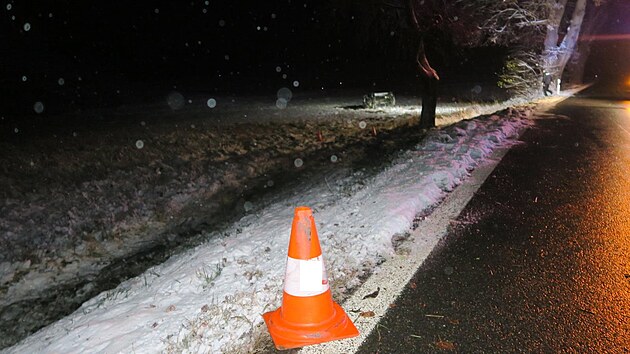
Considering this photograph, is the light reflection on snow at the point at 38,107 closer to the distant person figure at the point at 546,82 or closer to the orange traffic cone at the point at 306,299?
the orange traffic cone at the point at 306,299

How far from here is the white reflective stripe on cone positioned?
329 centimetres

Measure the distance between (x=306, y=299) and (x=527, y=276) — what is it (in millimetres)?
1915

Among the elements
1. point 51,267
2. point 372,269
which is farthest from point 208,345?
point 51,267

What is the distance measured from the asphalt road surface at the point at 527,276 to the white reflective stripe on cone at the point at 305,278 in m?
0.49

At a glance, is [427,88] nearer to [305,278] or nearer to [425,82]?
[425,82]

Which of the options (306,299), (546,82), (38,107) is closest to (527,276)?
(306,299)

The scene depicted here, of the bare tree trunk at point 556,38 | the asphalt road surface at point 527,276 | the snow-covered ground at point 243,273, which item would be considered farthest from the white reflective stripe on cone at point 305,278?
the bare tree trunk at point 556,38

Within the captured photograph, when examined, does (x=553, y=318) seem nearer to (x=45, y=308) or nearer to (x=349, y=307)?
(x=349, y=307)

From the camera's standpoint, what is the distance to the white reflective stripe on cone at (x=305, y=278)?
329 cm

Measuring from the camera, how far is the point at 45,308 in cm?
481

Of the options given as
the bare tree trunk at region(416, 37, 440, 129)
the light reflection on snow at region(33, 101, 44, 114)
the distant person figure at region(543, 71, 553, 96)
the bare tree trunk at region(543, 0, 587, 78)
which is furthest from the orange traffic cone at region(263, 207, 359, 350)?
the distant person figure at region(543, 71, 553, 96)

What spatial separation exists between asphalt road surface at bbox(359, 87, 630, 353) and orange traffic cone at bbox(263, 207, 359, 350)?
0.94ft

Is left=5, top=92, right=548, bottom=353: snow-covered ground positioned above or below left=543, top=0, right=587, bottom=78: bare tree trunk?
below

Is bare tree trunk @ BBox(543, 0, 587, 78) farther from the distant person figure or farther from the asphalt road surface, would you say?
the asphalt road surface
